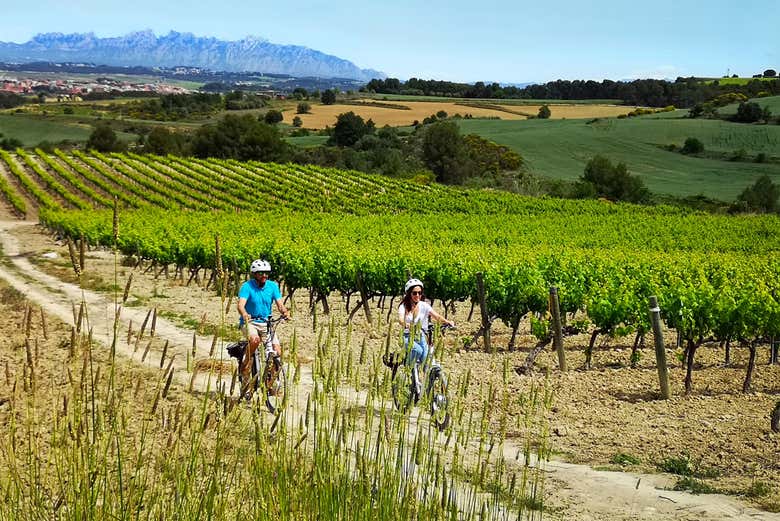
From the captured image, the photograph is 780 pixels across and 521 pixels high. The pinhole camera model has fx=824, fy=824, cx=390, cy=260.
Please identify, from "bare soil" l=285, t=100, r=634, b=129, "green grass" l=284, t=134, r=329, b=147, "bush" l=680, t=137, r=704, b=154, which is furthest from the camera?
"bare soil" l=285, t=100, r=634, b=129

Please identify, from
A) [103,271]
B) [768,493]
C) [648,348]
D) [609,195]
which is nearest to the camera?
[768,493]

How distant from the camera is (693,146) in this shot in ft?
309

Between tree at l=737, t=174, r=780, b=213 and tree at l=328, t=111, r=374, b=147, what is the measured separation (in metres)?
49.6

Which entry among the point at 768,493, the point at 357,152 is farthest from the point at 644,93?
the point at 768,493

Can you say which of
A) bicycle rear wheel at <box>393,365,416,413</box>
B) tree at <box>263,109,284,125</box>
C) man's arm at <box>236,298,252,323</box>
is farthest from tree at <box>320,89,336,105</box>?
bicycle rear wheel at <box>393,365,416,413</box>

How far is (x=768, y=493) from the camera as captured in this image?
8.24 m

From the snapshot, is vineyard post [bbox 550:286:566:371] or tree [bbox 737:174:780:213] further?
tree [bbox 737:174:780:213]

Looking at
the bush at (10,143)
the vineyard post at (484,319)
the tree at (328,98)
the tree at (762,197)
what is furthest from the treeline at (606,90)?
the vineyard post at (484,319)

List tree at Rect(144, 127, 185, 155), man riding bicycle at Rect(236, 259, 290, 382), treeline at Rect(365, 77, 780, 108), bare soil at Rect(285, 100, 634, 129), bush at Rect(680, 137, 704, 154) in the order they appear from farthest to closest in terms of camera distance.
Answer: treeline at Rect(365, 77, 780, 108) → bare soil at Rect(285, 100, 634, 129) → bush at Rect(680, 137, 704, 154) → tree at Rect(144, 127, 185, 155) → man riding bicycle at Rect(236, 259, 290, 382)

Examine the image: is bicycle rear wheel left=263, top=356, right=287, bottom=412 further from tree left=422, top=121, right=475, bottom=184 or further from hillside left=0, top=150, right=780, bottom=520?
tree left=422, top=121, right=475, bottom=184

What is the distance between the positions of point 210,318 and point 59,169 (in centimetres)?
4953

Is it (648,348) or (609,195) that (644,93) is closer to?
(609,195)

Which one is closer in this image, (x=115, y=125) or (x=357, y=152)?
(x=357, y=152)

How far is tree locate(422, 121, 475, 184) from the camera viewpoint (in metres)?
92.0
